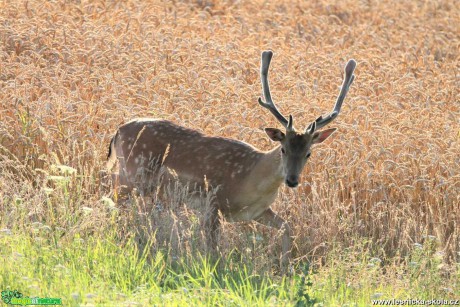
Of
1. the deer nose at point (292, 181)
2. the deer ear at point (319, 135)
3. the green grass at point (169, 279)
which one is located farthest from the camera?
the deer ear at point (319, 135)

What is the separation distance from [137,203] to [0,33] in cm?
692

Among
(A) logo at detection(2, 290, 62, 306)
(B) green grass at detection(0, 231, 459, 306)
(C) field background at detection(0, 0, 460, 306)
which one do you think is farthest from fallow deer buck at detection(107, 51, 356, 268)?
(A) logo at detection(2, 290, 62, 306)

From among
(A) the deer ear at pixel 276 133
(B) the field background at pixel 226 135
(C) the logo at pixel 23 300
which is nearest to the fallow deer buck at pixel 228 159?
(A) the deer ear at pixel 276 133

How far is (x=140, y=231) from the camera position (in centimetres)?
818

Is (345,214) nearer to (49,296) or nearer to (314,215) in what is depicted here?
(314,215)

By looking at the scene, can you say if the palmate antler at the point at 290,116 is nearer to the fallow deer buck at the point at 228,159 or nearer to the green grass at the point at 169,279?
the fallow deer buck at the point at 228,159

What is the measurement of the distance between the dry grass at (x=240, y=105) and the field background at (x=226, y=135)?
1.2 inches

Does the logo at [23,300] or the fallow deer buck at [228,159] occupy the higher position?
the fallow deer buck at [228,159]

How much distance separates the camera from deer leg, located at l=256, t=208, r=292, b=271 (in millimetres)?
8484

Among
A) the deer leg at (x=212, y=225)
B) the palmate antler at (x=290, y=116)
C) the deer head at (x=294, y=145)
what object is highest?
the palmate antler at (x=290, y=116)

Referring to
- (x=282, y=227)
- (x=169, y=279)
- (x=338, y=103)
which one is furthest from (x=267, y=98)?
(x=169, y=279)

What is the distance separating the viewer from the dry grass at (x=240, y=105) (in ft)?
29.7

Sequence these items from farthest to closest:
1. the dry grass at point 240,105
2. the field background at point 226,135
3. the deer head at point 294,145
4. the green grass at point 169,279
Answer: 1. the dry grass at point 240,105
2. the deer head at point 294,145
3. the field background at point 226,135
4. the green grass at point 169,279

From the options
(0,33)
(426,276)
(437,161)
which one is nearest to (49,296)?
(426,276)
